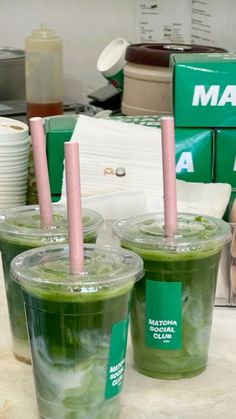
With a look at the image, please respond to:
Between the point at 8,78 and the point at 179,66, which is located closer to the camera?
the point at 179,66

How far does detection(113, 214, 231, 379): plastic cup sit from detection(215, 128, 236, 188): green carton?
0.49 meters

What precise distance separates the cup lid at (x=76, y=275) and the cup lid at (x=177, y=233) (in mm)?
50

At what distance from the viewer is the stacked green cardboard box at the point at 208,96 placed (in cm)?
155

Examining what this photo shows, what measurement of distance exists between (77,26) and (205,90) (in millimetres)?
1083

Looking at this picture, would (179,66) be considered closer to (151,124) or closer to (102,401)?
(151,124)

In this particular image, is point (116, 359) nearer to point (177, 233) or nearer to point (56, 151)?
point (177, 233)

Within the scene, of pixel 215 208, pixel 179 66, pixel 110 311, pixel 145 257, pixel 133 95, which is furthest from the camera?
pixel 133 95

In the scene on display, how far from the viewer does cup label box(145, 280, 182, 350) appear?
1.04 meters

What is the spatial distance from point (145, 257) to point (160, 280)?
0.03 meters

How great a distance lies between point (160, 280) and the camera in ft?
3.41


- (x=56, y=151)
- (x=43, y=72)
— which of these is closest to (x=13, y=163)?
(x=56, y=151)

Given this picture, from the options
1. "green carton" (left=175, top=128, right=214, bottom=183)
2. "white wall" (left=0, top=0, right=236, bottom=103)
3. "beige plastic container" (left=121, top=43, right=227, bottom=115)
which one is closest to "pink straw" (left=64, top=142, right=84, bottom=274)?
"green carton" (left=175, top=128, right=214, bottom=183)

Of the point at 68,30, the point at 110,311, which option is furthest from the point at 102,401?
the point at 68,30

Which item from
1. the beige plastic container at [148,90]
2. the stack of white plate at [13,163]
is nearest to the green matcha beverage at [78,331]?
the stack of white plate at [13,163]
